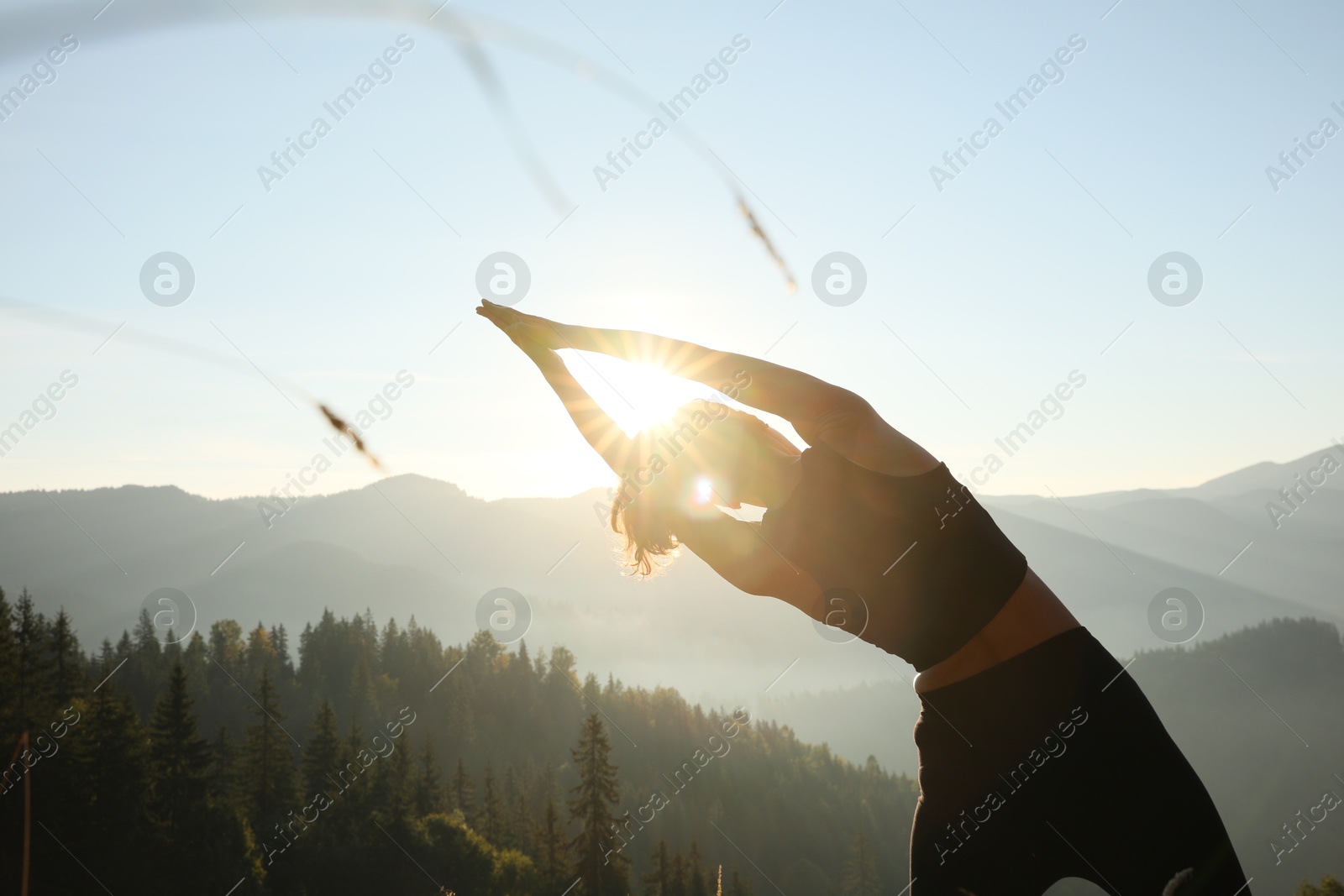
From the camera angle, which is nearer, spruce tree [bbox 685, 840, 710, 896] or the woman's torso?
the woman's torso

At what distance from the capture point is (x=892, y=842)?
9481 centimetres

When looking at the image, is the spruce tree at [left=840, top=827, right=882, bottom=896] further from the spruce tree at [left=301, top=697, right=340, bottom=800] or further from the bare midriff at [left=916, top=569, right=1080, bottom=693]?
the bare midriff at [left=916, top=569, right=1080, bottom=693]

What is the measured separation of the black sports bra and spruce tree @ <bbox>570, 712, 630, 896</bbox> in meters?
41.1

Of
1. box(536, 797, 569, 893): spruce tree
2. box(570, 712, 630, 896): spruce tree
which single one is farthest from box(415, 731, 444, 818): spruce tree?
box(570, 712, 630, 896): spruce tree

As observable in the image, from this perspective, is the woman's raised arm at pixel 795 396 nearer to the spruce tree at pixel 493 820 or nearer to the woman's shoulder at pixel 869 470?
the woman's shoulder at pixel 869 470

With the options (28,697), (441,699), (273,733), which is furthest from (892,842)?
(28,697)

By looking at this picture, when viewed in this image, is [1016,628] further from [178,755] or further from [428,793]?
[428,793]

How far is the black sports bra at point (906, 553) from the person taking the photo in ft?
7.33

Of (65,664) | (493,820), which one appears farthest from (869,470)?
(493,820)

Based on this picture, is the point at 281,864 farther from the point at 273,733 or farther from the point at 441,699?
the point at 441,699

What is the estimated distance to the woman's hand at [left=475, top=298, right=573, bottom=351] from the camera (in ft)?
9.82

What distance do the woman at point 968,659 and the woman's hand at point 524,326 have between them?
35cm

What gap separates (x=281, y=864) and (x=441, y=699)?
50813mm

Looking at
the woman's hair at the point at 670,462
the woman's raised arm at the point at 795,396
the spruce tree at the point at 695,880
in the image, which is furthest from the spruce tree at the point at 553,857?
the woman's raised arm at the point at 795,396
